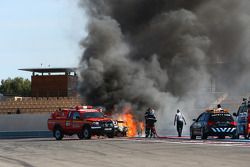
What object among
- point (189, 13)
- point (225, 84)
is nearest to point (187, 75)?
point (189, 13)

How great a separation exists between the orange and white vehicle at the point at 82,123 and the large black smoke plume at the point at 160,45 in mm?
9190

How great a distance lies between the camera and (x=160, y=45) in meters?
44.0

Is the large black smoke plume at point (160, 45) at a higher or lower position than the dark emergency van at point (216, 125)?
higher

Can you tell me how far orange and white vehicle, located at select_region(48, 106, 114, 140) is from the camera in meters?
31.0

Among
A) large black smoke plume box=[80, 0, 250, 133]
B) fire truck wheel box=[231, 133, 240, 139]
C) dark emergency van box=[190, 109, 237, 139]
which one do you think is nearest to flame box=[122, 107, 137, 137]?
large black smoke plume box=[80, 0, 250, 133]

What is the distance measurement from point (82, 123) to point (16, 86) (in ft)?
328

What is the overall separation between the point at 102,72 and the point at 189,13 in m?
7.81

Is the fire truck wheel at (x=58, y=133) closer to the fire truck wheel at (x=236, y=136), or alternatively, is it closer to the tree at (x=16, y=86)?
the fire truck wheel at (x=236, y=136)

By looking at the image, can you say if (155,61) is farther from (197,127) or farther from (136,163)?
(136,163)

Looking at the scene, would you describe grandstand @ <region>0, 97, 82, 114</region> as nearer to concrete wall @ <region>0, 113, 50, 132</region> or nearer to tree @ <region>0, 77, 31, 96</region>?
concrete wall @ <region>0, 113, 50, 132</region>

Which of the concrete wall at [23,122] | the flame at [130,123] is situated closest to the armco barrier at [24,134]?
the concrete wall at [23,122]

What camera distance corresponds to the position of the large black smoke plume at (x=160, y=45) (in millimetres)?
42438

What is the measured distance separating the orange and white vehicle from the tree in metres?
92.9

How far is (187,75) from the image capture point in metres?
44.2
